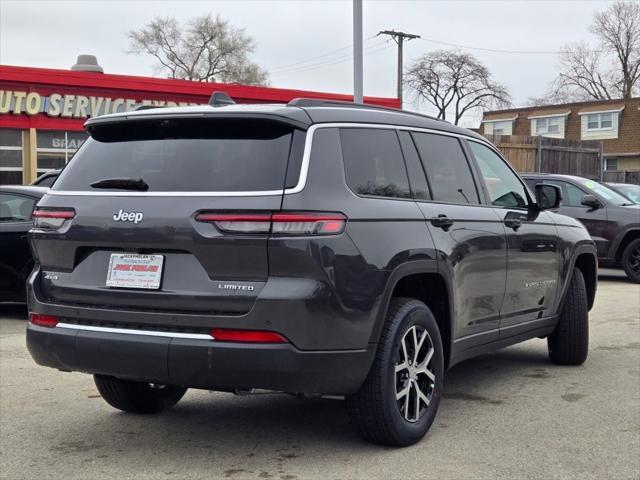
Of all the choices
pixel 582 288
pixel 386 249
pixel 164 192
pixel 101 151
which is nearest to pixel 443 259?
pixel 386 249

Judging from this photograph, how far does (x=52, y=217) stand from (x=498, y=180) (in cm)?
319

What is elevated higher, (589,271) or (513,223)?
(513,223)

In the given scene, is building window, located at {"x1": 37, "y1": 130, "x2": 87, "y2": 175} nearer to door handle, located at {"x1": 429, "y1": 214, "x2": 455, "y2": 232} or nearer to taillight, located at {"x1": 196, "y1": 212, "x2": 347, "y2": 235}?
door handle, located at {"x1": 429, "y1": 214, "x2": 455, "y2": 232}

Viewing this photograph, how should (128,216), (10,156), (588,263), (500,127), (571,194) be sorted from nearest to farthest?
1. (128,216)
2. (588,263)
3. (571,194)
4. (10,156)
5. (500,127)

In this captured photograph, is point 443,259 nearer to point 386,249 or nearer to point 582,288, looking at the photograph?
point 386,249

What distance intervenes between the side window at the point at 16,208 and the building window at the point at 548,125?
4360 cm

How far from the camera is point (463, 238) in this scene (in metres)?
5.15

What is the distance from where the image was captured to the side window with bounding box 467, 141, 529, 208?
19.3 feet

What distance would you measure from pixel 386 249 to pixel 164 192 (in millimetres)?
1167

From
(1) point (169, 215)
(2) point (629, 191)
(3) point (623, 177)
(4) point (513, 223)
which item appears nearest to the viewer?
(1) point (169, 215)

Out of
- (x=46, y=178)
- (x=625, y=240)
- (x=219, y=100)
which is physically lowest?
(x=625, y=240)

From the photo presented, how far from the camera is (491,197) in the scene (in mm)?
5832

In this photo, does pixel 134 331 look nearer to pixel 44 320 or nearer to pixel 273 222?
pixel 44 320

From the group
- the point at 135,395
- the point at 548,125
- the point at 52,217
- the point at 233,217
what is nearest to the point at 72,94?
the point at 135,395
